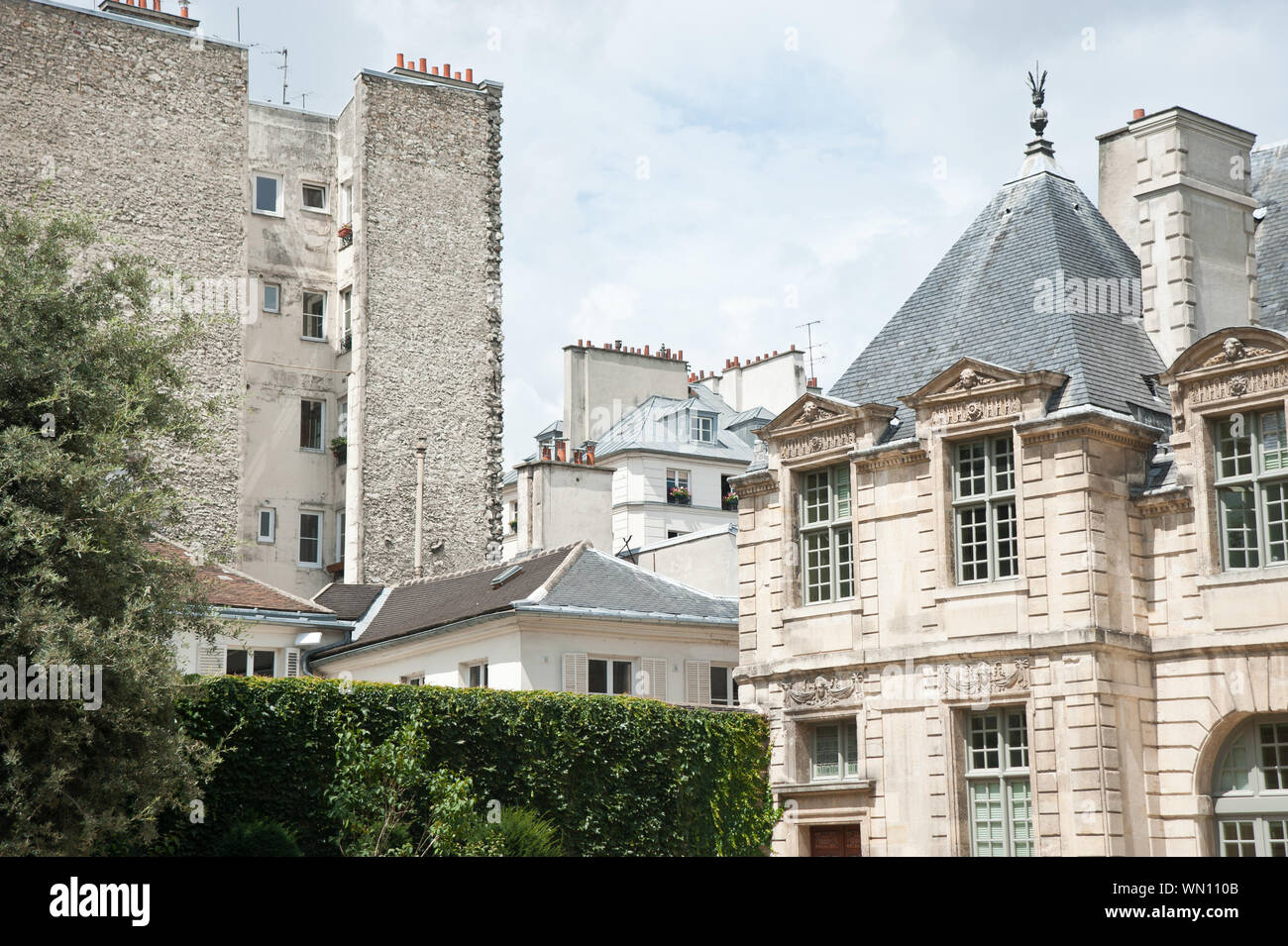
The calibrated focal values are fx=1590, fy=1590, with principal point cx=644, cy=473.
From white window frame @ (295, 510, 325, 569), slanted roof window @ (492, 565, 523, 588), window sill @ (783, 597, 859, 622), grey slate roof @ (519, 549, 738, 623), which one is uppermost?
white window frame @ (295, 510, 325, 569)

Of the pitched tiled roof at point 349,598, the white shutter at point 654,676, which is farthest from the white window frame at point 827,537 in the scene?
the pitched tiled roof at point 349,598

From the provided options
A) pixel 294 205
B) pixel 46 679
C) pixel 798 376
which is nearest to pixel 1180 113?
pixel 46 679

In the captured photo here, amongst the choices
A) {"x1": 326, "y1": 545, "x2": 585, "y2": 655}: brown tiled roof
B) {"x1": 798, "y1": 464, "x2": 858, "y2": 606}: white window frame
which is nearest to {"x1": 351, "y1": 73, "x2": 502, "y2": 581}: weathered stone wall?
{"x1": 326, "y1": 545, "x2": 585, "y2": 655}: brown tiled roof

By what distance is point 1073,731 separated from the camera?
2023cm

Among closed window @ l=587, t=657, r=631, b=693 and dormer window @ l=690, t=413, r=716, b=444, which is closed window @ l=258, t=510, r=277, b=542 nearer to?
closed window @ l=587, t=657, r=631, b=693

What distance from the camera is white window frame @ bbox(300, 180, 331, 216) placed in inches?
1699

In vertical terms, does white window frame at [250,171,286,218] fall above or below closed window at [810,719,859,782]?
above

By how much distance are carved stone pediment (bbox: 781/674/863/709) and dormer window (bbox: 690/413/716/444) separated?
3251 centimetres

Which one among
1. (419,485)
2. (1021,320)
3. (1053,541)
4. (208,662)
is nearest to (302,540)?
(419,485)

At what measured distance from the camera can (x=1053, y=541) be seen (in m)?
20.8

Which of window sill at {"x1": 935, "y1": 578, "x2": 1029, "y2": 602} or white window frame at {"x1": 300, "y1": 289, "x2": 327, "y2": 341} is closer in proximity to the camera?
window sill at {"x1": 935, "y1": 578, "x2": 1029, "y2": 602}

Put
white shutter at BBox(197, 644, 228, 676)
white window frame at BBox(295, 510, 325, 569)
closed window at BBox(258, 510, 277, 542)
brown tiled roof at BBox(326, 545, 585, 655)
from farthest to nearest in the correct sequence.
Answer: white window frame at BBox(295, 510, 325, 569), closed window at BBox(258, 510, 277, 542), white shutter at BBox(197, 644, 228, 676), brown tiled roof at BBox(326, 545, 585, 655)

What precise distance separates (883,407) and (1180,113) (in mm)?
6118

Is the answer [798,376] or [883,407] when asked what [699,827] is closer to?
[883,407]
